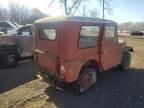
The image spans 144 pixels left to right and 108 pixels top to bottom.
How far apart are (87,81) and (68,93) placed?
665 millimetres

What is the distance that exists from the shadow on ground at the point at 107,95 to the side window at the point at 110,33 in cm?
151

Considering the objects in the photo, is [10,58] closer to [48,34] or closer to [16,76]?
[16,76]

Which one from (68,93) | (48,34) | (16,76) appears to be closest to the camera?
(48,34)

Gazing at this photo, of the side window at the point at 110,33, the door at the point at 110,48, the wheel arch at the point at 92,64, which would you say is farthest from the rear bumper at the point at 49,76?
the side window at the point at 110,33

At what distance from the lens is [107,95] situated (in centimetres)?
577

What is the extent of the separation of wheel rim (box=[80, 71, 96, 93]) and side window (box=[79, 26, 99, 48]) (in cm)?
89

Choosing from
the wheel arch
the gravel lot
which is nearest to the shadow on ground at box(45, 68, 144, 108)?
the gravel lot

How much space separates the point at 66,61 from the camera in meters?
4.97

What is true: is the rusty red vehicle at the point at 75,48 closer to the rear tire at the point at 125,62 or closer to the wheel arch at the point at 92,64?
the wheel arch at the point at 92,64

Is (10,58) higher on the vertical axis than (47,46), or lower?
lower

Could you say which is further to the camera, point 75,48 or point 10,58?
point 10,58

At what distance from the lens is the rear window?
18.0 feet

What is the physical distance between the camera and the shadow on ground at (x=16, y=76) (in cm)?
650

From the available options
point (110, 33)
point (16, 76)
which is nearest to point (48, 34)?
point (110, 33)
